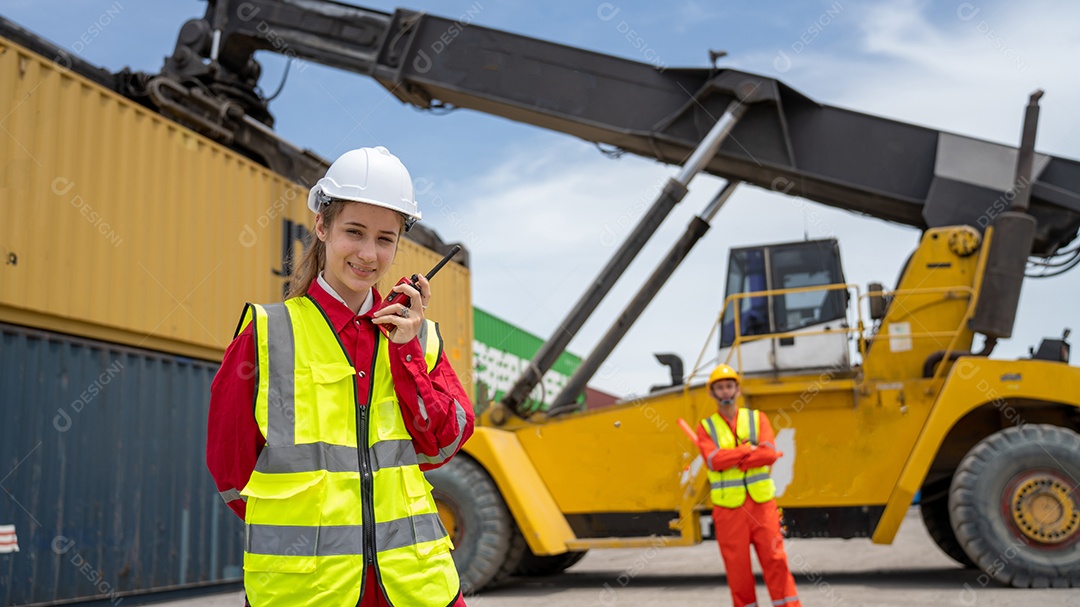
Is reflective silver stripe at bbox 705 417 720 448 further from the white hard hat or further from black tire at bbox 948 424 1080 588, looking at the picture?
the white hard hat

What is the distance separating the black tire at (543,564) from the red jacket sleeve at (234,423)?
7.88 m

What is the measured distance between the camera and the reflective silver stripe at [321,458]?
5.92 feet

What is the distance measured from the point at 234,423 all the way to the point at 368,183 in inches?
22.1

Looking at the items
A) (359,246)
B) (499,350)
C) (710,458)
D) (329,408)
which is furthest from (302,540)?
(499,350)

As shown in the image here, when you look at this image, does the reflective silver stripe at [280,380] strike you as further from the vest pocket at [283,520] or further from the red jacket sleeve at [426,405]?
the red jacket sleeve at [426,405]

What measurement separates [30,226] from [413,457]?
6311 mm

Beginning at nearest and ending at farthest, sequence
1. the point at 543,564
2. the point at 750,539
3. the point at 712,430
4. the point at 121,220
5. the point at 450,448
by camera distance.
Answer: the point at 450,448
the point at 750,539
the point at 712,430
the point at 121,220
the point at 543,564

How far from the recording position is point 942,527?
916 centimetres

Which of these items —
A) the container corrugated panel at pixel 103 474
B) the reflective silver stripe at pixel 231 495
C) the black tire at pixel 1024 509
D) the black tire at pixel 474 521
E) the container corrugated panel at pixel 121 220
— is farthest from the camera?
the black tire at pixel 474 521

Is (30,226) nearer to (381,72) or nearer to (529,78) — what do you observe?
(381,72)

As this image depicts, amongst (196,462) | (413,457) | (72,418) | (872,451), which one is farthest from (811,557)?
(413,457)

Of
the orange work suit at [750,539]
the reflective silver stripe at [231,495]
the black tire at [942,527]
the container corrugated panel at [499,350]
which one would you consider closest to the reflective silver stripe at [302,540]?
the reflective silver stripe at [231,495]

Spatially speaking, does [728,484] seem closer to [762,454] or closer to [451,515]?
[762,454]

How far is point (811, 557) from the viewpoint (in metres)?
11.4
